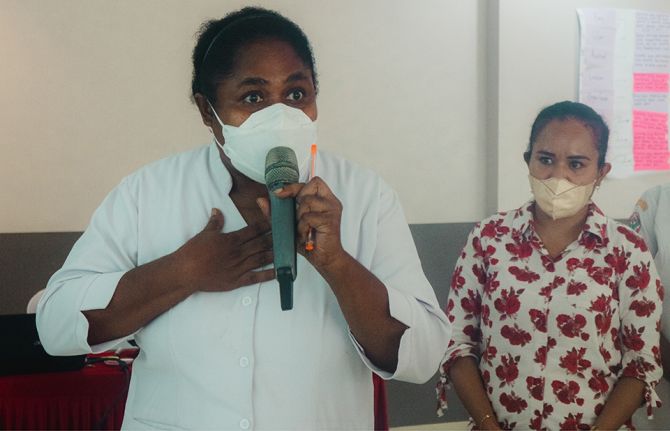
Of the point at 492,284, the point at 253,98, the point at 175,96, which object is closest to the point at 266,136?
the point at 253,98

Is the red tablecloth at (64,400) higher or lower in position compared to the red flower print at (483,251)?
lower

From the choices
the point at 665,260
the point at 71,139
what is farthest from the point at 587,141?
the point at 71,139

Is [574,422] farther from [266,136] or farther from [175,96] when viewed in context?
[175,96]

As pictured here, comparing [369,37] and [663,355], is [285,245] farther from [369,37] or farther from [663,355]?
[369,37]

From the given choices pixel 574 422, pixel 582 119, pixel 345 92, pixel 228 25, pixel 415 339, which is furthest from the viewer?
pixel 345 92

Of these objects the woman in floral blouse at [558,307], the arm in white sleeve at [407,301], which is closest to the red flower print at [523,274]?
the woman in floral blouse at [558,307]

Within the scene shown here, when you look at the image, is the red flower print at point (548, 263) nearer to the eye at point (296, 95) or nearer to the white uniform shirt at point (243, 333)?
the white uniform shirt at point (243, 333)

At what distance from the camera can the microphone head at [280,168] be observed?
819mm

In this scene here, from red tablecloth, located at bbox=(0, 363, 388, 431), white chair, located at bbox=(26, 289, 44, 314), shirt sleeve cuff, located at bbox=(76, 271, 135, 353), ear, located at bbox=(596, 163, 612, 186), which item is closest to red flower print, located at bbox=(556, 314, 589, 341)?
ear, located at bbox=(596, 163, 612, 186)

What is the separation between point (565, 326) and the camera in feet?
5.41

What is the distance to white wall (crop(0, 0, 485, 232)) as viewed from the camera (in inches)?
90.0

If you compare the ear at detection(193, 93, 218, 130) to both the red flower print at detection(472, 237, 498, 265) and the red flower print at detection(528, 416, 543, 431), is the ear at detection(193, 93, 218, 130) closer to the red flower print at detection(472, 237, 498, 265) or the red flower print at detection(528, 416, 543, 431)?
the red flower print at detection(472, 237, 498, 265)

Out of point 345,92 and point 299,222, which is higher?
point 345,92

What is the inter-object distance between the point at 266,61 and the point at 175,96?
60.4 inches
